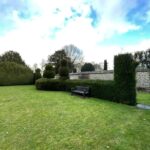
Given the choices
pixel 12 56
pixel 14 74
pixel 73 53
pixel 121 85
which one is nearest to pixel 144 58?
pixel 121 85

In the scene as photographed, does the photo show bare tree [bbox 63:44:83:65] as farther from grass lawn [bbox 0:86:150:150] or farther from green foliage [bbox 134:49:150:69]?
grass lawn [bbox 0:86:150:150]

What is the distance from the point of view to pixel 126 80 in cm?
908

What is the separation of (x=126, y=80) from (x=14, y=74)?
60.6ft

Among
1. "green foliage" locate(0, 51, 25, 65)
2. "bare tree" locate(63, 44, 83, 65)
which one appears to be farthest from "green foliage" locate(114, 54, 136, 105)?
"bare tree" locate(63, 44, 83, 65)

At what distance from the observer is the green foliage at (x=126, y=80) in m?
8.96

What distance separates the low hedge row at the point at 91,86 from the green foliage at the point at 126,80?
476 millimetres

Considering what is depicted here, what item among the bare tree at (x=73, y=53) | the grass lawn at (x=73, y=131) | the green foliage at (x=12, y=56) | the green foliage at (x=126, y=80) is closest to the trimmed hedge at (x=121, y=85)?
the green foliage at (x=126, y=80)

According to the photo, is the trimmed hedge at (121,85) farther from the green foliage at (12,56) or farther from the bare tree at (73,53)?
the bare tree at (73,53)

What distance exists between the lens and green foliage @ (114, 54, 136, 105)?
8960mm

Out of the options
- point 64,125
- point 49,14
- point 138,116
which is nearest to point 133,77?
point 138,116

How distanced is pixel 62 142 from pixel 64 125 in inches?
47.3

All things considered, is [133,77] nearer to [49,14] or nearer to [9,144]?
[49,14]

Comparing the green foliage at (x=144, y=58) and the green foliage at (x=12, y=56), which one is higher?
the green foliage at (x=12, y=56)

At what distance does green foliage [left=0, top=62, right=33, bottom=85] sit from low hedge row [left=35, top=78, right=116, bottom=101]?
29.5 feet
